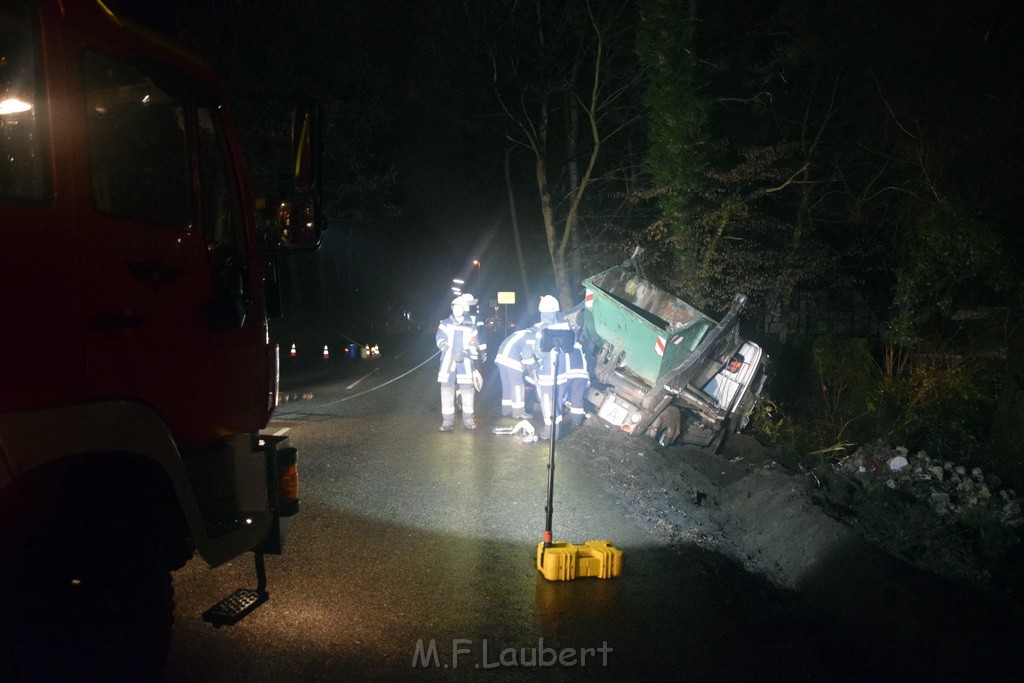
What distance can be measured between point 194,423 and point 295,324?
23519mm

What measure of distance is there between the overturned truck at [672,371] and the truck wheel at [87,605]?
7596 mm

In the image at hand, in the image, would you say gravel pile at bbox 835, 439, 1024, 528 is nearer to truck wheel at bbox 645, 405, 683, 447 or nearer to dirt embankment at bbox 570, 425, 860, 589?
dirt embankment at bbox 570, 425, 860, 589

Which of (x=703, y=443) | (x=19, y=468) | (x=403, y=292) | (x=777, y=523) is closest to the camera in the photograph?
(x=19, y=468)

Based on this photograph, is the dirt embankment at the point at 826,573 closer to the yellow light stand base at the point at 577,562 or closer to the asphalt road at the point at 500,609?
the asphalt road at the point at 500,609

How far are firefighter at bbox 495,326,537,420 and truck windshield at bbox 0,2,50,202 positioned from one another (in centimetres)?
852

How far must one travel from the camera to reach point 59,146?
2738 mm

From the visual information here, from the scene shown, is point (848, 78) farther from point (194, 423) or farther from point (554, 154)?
point (194, 423)

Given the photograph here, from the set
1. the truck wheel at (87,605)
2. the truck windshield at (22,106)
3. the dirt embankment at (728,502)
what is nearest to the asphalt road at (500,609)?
the dirt embankment at (728,502)

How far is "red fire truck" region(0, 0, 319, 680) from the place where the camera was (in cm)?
259

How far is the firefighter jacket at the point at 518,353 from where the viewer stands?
11.2m

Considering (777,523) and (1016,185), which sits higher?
(1016,185)

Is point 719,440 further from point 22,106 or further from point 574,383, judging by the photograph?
point 22,106

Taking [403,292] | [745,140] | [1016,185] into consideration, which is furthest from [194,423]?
[403,292]

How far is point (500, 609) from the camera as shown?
4898 millimetres
